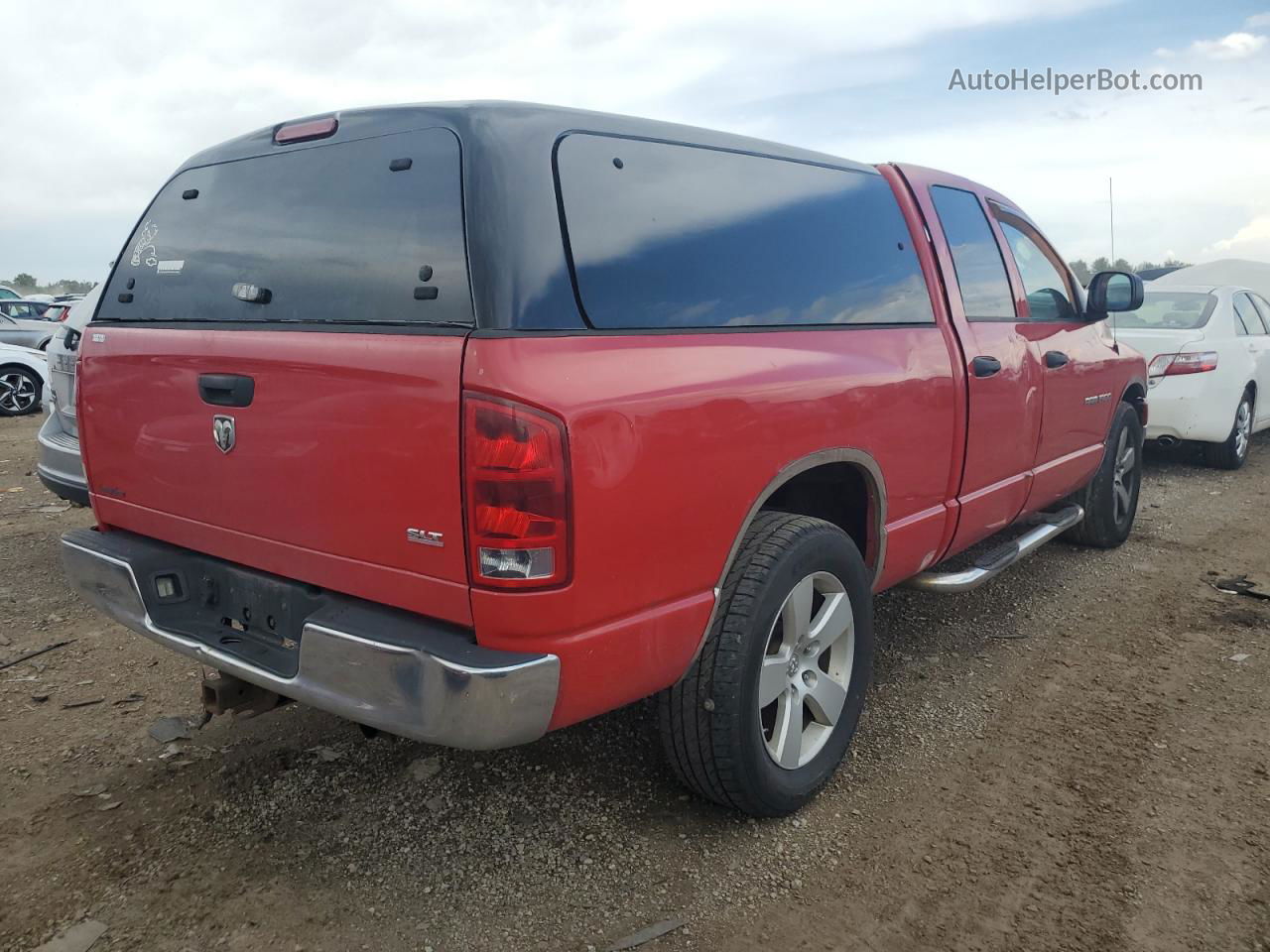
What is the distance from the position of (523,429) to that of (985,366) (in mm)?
2236

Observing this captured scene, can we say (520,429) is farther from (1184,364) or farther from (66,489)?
(1184,364)

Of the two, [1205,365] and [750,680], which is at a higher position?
[1205,365]

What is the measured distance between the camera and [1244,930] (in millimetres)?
2283

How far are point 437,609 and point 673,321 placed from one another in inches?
35.1

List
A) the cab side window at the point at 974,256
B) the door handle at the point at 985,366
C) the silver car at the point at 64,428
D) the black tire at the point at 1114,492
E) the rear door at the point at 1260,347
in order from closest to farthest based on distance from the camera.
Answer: the door handle at the point at 985,366 < the cab side window at the point at 974,256 < the silver car at the point at 64,428 < the black tire at the point at 1114,492 < the rear door at the point at 1260,347

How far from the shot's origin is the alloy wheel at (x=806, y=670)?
269 centimetres

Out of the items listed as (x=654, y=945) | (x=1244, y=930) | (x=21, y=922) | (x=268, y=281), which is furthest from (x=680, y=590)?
(x=21, y=922)

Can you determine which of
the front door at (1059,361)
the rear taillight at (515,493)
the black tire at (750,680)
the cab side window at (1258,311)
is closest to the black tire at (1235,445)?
the cab side window at (1258,311)

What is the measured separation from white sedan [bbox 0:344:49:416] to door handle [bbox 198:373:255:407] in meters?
10.9

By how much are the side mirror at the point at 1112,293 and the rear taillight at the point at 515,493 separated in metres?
3.54

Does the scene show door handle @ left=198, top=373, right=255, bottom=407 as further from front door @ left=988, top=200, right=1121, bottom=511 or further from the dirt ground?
front door @ left=988, top=200, right=1121, bottom=511

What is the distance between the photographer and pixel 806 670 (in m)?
2.81

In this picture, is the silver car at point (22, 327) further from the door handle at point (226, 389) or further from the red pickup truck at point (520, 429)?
the door handle at point (226, 389)

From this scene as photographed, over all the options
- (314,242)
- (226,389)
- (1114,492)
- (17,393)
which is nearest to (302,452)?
(226,389)
